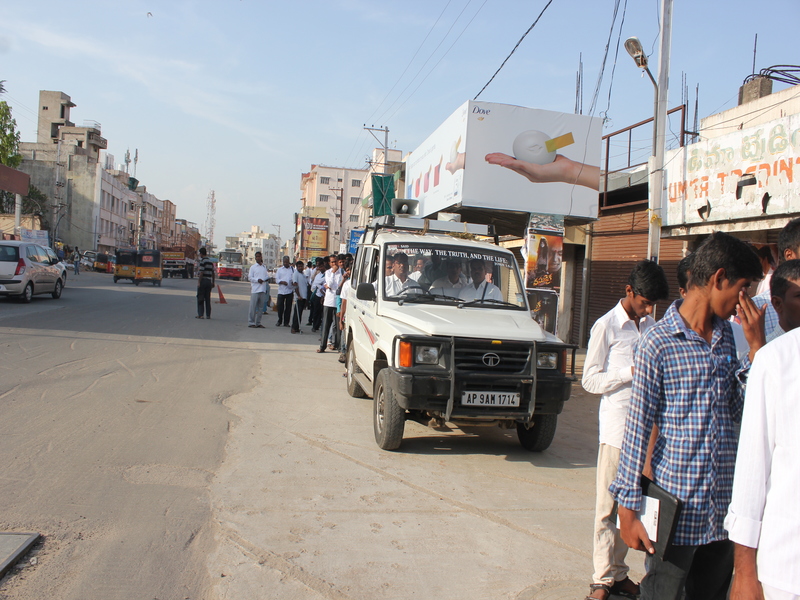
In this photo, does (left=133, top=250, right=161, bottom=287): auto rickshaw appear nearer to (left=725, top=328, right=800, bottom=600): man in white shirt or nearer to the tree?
the tree

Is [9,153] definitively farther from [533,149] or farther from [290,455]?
[290,455]

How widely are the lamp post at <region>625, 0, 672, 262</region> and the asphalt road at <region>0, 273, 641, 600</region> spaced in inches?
114

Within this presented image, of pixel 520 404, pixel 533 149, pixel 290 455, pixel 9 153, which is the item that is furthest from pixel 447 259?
pixel 9 153

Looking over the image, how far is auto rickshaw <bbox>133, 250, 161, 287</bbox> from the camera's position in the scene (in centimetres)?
3794

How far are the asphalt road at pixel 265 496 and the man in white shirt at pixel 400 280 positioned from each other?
1.59m

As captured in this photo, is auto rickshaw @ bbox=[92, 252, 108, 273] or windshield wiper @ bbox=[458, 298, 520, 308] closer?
windshield wiper @ bbox=[458, 298, 520, 308]

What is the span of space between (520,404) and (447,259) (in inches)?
82.4

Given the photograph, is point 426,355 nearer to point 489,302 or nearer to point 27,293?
point 489,302

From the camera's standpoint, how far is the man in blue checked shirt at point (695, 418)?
228cm

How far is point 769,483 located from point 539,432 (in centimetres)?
459

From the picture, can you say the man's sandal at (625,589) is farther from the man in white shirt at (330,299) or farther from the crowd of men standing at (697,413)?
the man in white shirt at (330,299)

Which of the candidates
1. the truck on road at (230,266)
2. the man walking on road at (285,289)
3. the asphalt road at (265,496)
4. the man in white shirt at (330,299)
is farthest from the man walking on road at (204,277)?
the truck on road at (230,266)

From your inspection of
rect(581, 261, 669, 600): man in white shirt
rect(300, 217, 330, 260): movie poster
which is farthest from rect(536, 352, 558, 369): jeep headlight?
rect(300, 217, 330, 260): movie poster

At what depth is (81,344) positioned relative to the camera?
1125cm
